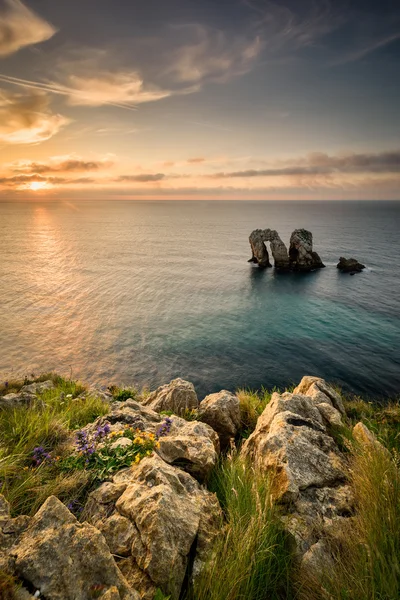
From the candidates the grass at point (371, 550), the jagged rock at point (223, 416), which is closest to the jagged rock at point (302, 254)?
the jagged rock at point (223, 416)

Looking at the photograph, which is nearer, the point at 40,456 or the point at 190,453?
the point at 40,456

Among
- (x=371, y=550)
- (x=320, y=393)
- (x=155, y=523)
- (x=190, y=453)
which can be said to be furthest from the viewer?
(x=320, y=393)

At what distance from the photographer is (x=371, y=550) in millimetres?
3691

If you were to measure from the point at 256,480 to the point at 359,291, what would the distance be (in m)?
59.5

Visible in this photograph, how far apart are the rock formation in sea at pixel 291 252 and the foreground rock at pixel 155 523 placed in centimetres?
7681

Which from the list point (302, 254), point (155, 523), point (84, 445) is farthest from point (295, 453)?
point (302, 254)

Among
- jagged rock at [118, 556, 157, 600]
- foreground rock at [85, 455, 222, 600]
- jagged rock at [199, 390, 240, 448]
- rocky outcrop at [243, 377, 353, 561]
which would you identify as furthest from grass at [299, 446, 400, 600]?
jagged rock at [199, 390, 240, 448]

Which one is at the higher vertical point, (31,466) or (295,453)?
(31,466)

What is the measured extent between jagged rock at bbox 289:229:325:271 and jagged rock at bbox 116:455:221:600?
76695mm

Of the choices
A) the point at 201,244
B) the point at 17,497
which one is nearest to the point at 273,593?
Answer: the point at 17,497

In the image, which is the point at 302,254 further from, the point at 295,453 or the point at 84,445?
the point at 84,445

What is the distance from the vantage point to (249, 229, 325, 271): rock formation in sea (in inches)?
3041

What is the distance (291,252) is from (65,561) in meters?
81.5

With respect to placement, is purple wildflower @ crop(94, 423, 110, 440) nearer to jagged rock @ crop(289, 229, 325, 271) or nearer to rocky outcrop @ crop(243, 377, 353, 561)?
rocky outcrop @ crop(243, 377, 353, 561)
